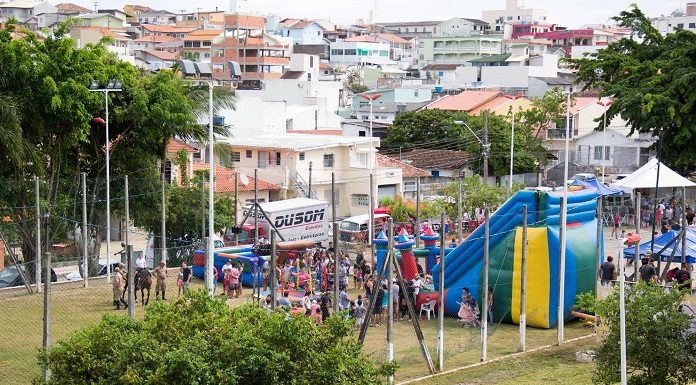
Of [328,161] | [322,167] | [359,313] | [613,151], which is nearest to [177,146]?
[322,167]

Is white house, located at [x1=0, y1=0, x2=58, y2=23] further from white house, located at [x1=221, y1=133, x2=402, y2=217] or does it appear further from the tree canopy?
the tree canopy

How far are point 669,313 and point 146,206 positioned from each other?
78.4 feet

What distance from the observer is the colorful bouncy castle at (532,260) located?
28406 mm

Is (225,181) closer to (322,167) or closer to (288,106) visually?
(322,167)

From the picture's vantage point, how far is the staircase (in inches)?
2163

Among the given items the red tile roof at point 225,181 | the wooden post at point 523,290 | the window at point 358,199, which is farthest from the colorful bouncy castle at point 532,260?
the window at point 358,199

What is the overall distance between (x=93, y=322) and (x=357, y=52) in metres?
133

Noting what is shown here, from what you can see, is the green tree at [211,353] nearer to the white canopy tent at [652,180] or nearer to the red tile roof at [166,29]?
the white canopy tent at [652,180]

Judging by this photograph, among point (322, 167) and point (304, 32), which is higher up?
point (304, 32)

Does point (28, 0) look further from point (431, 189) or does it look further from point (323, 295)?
point (323, 295)

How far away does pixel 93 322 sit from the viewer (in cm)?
2698

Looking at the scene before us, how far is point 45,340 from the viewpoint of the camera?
19.7m

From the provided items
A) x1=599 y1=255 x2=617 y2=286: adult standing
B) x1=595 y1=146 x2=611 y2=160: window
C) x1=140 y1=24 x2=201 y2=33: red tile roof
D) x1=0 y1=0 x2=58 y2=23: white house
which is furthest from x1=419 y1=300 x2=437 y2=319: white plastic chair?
x1=0 y1=0 x2=58 y2=23: white house

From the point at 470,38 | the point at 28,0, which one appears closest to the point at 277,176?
the point at 470,38
